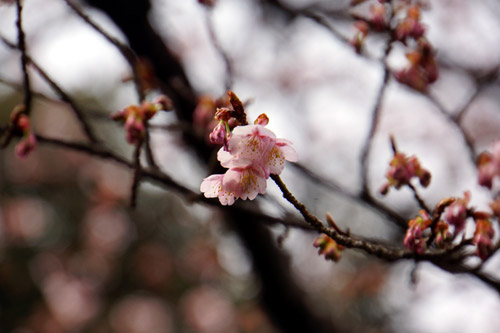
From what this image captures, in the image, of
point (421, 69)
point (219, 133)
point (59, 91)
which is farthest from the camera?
point (421, 69)

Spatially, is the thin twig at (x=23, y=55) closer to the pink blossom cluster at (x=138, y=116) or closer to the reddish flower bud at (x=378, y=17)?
the pink blossom cluster at (x=138, y=116)

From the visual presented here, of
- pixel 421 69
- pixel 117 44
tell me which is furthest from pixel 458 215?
pixel 117 44

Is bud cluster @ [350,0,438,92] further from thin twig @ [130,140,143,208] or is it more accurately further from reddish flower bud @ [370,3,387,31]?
thin twig @ [130,140,143,208]

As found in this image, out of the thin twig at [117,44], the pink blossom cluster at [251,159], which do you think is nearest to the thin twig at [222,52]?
the thin twig at [117,44]

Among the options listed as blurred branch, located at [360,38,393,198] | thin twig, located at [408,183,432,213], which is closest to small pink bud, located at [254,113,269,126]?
thin twig, located at [408,183,432,213]

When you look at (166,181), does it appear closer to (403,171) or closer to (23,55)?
(23,55)

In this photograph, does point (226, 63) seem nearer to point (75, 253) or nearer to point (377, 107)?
point (377, 107)
